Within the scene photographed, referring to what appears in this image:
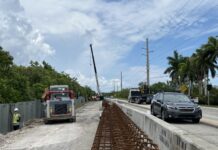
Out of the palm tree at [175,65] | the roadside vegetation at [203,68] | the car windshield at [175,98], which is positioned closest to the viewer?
the car windshield at [175,98]

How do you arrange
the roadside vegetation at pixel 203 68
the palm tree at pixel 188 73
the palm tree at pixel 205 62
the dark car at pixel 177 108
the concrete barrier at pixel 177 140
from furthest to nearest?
the palm tree at pixel 188 73 < the palm tree at pixel 205 62 < the roadside vegetation at pixel 203 68 < the dark car at pixel 177 108 < the concrete barrier at pixel 177 140

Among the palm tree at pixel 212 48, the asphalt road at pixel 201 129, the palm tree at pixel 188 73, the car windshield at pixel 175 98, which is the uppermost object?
the palm tree at pixel 212 48

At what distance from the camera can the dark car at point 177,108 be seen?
25.0 meters

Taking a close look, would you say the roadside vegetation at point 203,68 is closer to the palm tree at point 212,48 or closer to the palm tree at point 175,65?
the palm tree at point 212,48

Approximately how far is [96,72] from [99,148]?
69809 mm

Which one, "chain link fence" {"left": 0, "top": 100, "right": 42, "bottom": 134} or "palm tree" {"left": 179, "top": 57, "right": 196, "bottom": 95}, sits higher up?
"palm tree" {"left": 179, "top": 57, "right": 196, "bottom": 95}


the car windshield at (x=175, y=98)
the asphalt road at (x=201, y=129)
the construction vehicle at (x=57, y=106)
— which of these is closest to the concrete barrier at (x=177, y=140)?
the asphalt road at (x=201, y=129)

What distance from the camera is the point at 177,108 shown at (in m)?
25.0

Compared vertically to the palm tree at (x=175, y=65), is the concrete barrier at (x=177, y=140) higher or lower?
lower

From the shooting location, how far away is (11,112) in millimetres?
32625

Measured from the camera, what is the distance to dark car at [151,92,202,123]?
25.0 meters

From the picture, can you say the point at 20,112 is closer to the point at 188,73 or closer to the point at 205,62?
the point at 205,62

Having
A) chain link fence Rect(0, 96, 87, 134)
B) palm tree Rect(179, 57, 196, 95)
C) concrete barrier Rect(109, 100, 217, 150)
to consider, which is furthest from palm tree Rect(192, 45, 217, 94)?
concrete barrier Rect(109, 100, 217, 150)

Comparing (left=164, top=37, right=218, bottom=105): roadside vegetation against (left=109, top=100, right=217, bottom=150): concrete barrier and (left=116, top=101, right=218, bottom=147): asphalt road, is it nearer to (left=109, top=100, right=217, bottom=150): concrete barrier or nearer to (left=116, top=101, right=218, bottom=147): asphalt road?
(left=116, top=101, right=218, bottom=147): asphalt road
